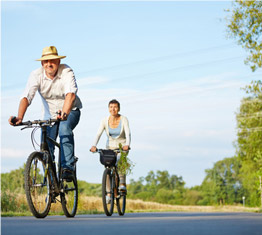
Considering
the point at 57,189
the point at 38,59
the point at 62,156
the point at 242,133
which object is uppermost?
the point at 242,133

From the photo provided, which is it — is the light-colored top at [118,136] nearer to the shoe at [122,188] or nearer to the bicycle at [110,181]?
the bicycle at [110,181]

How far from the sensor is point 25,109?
7.57m

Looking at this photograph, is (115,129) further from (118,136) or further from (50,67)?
(50,67)

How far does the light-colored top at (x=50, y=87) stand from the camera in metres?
7.73

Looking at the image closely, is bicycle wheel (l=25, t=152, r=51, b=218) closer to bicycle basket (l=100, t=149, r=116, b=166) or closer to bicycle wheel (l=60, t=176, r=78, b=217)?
bicycle wheel (l=60, t=176, r=78, b=217)

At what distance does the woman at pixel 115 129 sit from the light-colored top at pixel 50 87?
2260 mm

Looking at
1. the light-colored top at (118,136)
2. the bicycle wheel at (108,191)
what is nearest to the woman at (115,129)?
the light-colored top at (118,136)

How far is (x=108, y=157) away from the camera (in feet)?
31.6

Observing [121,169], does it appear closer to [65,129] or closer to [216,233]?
[65,129]

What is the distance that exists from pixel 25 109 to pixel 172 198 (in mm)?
92376

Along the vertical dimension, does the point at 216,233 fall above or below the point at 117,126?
below

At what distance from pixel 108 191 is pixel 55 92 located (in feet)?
8.14

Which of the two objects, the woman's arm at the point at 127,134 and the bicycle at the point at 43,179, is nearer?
the bicycle at the point at 43,179

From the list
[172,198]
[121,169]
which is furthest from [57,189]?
[172,198]
